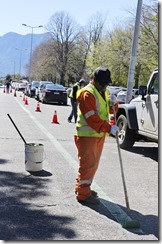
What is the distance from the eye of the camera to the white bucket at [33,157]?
22.1 ft

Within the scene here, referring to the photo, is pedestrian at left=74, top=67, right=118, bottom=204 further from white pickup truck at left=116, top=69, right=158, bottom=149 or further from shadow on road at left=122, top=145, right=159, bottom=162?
shadow on road at left=122, top=145, right=159, bottom=162

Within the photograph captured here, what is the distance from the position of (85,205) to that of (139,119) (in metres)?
4.35

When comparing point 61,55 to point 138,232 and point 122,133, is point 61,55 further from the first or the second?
point 138,232

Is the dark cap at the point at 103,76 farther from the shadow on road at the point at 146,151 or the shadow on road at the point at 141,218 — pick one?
the shadow on road at the point at 146,151

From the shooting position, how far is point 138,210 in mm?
5156

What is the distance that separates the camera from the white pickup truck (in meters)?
8.48

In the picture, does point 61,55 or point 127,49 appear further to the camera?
point 61,55

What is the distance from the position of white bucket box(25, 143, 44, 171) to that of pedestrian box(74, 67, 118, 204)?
1628 mm

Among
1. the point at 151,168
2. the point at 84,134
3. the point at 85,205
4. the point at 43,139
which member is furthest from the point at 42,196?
the point at 43,139

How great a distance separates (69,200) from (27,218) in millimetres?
870

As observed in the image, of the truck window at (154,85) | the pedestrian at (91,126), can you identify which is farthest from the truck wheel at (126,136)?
the pedestrian at (91,126)

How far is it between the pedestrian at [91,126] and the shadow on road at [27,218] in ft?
1.96

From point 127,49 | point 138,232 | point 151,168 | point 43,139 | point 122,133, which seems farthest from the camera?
point 127,49

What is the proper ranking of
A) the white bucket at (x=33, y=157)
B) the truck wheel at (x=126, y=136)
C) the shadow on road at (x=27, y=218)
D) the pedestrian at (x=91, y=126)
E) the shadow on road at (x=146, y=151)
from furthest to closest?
the truck wheel at (x=126, y=136)
the shadow on road at (x=146, y=151)
the white bucket at (x=33, y=157)
the pedestrian at (x=91, y=126)
the shadow on road at (x=27, y=218)
